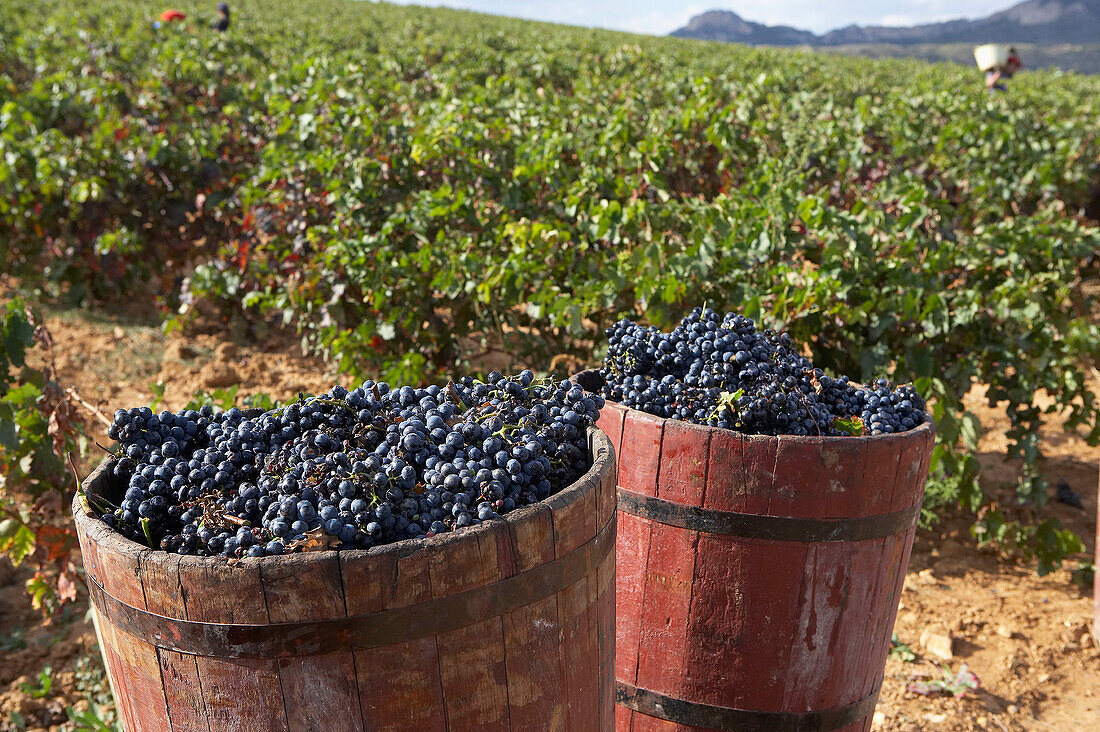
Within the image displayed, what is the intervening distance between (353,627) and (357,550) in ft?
0.39

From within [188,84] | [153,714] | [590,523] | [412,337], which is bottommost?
[412,337]

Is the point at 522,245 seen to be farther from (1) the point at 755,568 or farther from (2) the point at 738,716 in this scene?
(2) the point at 738,716

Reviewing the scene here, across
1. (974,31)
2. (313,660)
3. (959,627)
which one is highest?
(974,31)

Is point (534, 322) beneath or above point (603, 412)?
beneath

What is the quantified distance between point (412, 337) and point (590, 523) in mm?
3062

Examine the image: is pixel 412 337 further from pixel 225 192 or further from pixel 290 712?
pixel 290 712

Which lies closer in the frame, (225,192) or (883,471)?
(883,471)

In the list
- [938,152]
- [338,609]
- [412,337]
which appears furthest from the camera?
[938,152]

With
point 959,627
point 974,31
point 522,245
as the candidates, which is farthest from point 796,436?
point 974,31

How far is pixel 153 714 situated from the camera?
53.1 inches

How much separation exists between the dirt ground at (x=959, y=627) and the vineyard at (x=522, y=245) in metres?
0.15

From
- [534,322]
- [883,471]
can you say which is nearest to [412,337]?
[534,322]

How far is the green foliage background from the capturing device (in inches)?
139

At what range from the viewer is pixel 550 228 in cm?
372
